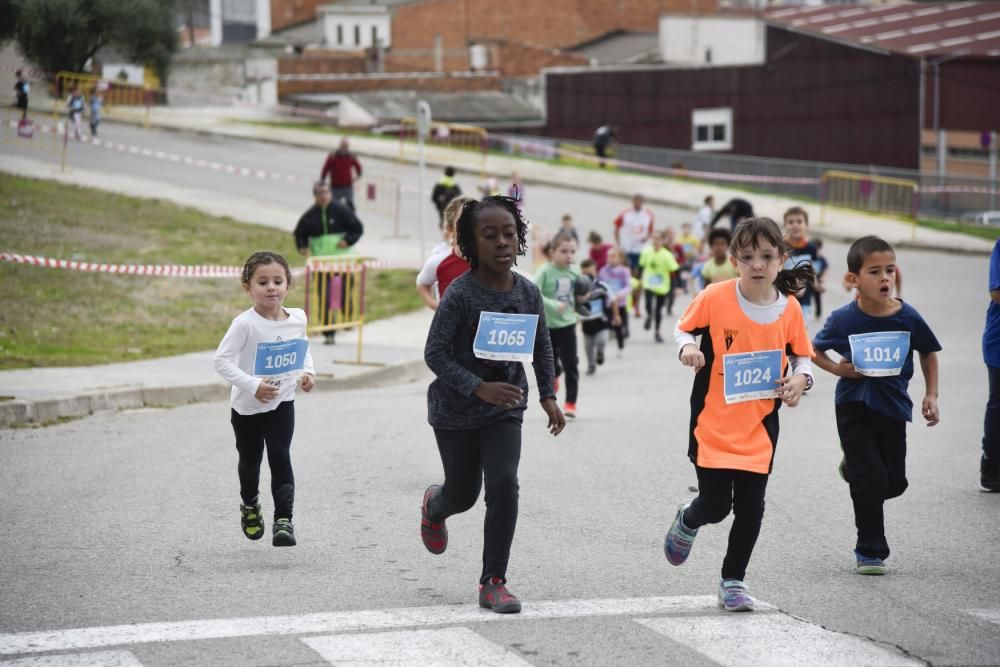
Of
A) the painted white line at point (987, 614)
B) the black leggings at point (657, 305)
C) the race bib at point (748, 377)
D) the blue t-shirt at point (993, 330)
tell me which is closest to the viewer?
Result: the painted white line at point (987, 614)

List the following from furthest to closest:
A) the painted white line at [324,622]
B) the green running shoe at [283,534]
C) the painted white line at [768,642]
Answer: the green running shoe at [283,534], the painted white line at [324,622], the painted white line at [768,642]

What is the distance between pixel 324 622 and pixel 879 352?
3.20m

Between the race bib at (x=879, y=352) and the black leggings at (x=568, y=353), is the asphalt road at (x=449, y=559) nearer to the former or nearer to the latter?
the black leggings at (x=568, y=353)

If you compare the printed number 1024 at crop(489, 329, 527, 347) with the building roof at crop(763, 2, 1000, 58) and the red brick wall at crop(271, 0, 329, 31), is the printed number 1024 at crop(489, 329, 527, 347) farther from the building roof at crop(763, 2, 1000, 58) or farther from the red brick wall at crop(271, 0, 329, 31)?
the red brick wall at crop(271, 0, 329, 31)

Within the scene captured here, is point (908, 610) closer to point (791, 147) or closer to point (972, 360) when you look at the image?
point (972, 360)

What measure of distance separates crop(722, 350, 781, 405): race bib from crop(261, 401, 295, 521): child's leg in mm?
2463

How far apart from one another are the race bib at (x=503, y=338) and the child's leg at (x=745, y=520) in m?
1.11

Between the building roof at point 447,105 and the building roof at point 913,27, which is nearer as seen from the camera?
the building roof at point 913,27

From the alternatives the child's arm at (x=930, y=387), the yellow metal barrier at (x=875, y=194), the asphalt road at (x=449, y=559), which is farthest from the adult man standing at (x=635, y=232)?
the child's arm at (x=930, y=387)

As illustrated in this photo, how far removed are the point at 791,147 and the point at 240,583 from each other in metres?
47.8

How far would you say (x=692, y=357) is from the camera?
6363 millimetres

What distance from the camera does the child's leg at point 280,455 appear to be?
7.66 m

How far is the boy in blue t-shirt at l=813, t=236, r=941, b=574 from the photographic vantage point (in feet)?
23.9

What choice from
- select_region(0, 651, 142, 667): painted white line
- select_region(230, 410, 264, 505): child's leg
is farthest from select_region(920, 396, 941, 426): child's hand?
select_region(0, 651, 142, 667): painted white line
